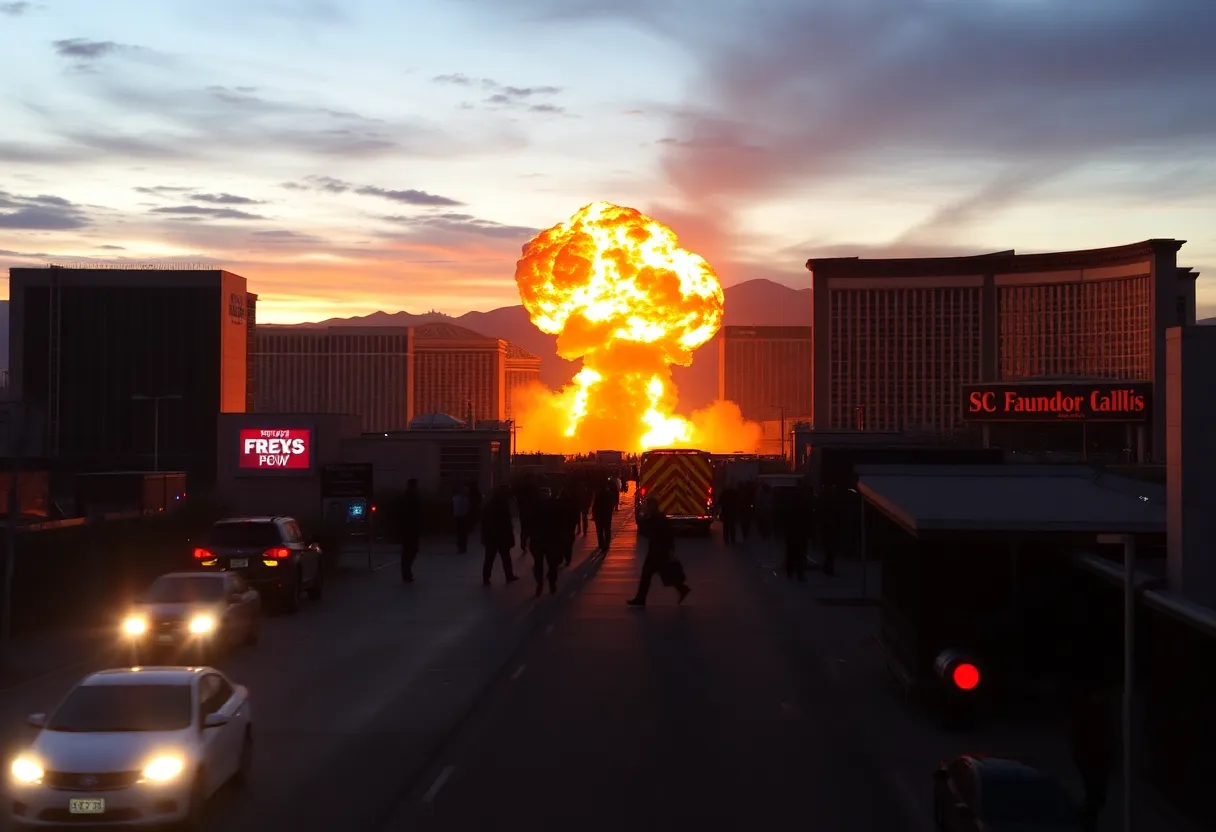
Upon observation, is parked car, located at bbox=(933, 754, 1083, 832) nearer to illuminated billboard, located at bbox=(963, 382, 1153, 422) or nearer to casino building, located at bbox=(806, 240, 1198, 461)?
illuminated billboard, located at bbox=(963, 382, 1153, 422)

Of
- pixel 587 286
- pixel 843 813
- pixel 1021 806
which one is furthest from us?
pixel 587 286

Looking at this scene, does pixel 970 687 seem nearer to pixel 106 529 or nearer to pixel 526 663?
pixel 526 663

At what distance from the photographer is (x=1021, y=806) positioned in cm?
866

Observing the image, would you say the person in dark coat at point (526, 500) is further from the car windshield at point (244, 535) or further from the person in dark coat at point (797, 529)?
the car windshield at point (244, 535)

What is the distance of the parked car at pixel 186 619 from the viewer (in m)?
17.7

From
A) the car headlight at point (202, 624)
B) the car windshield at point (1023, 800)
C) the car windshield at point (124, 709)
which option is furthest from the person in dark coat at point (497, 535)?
the car windshield at point (1023, 800)

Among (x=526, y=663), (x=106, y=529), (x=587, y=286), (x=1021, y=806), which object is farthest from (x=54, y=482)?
(x=1021, y=806)

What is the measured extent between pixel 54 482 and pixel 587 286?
34927 mm

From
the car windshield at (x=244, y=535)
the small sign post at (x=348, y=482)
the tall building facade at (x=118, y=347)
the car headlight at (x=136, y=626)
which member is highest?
the tall building facade at (x=118, y=347)

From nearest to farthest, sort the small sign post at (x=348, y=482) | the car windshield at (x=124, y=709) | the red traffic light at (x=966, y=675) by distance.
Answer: the car windshield at (x=124, y=709) → the red traffic light at (x=966, y=675) → the small sign post at (x=348, y=482)

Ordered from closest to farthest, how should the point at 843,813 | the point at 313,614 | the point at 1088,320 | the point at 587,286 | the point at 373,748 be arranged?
the point at 843,813, the point at 373,748, the point at 313,614, the point at 587,286, the point at 1088,320

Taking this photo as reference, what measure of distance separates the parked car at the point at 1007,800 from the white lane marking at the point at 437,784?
4092 millimetres

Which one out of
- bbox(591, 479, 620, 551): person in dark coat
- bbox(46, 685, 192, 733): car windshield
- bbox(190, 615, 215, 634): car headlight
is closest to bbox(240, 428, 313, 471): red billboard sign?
bbox(591, 479, 620, 551): person in dark coat

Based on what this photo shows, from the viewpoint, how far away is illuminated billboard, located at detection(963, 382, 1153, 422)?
89.9m
